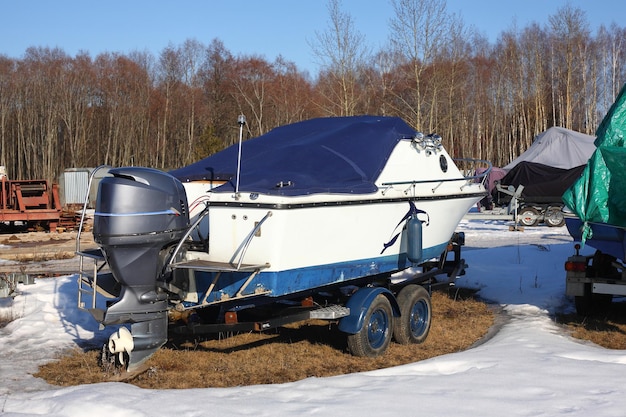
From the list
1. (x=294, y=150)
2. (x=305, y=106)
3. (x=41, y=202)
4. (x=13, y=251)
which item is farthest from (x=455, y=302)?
(x=305, y=106)

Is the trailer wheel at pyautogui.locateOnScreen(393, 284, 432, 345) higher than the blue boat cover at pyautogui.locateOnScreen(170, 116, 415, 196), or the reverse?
the blue boat cover at pyautogui.locateOnScreen(170, 116, 415, 196)

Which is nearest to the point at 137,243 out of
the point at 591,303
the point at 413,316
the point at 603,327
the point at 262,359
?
the point at 262,359

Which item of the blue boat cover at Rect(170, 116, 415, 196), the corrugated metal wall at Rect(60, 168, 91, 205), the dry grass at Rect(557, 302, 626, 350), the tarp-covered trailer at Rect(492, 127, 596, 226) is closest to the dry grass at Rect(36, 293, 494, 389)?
the dry grass at Rect(557, 302, 626, 350)

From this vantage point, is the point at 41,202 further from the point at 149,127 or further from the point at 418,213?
the point at 149,127

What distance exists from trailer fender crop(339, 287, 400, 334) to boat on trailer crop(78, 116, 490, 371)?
0.5 inches

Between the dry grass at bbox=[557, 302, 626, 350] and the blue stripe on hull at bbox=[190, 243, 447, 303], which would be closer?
the blue stripe on hull at bbox=[190, 243, 447, 303]

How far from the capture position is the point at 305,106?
50250mm

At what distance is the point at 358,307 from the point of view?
782 cm

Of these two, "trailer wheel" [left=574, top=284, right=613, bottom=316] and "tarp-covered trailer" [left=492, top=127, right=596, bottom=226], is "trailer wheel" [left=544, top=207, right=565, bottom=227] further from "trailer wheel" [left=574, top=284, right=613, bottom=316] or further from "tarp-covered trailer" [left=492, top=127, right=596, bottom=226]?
"trailer wheel" [left=574, top=284, right=613, bottom=316]

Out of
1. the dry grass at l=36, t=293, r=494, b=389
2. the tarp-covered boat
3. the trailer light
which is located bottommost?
the dry grass at l=36, t=293, r=494, b=389

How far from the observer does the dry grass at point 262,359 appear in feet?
22.7

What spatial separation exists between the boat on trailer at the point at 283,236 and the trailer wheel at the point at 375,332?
0.05 ft

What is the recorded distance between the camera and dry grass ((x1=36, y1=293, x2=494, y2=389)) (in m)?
6.93

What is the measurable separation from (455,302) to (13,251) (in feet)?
39.0
